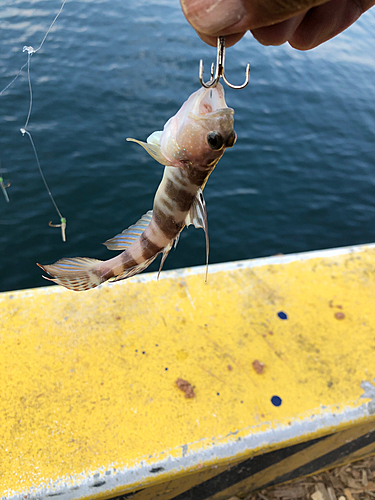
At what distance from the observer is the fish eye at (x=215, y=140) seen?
2006 millimetres

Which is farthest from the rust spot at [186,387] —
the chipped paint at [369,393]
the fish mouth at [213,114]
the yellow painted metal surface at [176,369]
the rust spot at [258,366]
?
the fish mouth at [213,114]

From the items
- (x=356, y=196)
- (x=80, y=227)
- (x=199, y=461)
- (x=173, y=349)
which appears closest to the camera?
(x=199, y=461)

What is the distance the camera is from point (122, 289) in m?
3.60

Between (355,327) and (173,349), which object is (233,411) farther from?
(355,327)

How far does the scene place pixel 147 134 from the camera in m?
8.09

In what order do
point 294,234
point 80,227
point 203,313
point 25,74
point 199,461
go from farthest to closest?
point 25,74
point 294,234
point 80,227
point 203,313
point 199,461

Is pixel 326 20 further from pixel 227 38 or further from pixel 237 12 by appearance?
pixel 237 12

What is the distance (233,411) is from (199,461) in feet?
1.47

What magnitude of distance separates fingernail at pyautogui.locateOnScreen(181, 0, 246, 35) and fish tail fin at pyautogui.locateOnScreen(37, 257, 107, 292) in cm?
137

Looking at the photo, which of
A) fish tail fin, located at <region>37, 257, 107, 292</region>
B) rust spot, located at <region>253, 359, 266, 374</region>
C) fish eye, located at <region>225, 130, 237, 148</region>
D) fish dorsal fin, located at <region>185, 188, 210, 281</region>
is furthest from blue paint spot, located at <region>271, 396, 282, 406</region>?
fish eye, located at <region>225, 130, 237, 148</region>

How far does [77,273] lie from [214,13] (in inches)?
59.5

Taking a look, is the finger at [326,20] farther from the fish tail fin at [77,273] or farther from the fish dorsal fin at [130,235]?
the fish tail fin at [77,273]

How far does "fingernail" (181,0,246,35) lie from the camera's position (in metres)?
1.38

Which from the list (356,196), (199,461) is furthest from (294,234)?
(199,461)
